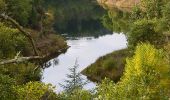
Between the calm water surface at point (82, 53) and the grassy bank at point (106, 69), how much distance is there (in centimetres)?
306

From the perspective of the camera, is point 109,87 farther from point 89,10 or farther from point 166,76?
point 89,10

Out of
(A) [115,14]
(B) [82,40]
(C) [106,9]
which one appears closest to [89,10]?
(C) [106,9]

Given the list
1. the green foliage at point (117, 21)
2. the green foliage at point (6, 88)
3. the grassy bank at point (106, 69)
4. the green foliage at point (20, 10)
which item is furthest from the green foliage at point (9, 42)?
the green foliage at point (117, 21)

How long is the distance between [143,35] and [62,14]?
92.5m

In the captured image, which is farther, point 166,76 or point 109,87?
point 166,76

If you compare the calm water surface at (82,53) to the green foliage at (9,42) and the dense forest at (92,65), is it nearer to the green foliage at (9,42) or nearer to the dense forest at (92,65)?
the dense forest at (92,65)

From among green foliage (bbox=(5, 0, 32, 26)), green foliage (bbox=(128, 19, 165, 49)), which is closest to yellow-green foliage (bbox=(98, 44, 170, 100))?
green foliage (bbox=(128, 19, 165, 49))

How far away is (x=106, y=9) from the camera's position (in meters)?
184

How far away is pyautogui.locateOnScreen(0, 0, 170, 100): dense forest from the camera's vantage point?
28519 mm

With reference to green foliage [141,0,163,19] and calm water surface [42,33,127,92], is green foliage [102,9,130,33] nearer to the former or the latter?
calm water surface [42,33,127,92]

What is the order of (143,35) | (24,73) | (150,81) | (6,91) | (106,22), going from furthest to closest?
1. (106,22)
2. (143,35)
3. (24,73)
4. (150,81)
5. (6,91)

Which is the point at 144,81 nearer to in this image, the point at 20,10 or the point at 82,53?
the point at 82,53

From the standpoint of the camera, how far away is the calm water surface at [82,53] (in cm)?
8703

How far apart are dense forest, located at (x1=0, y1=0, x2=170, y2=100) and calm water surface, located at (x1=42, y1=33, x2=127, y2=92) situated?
9.20 feet
